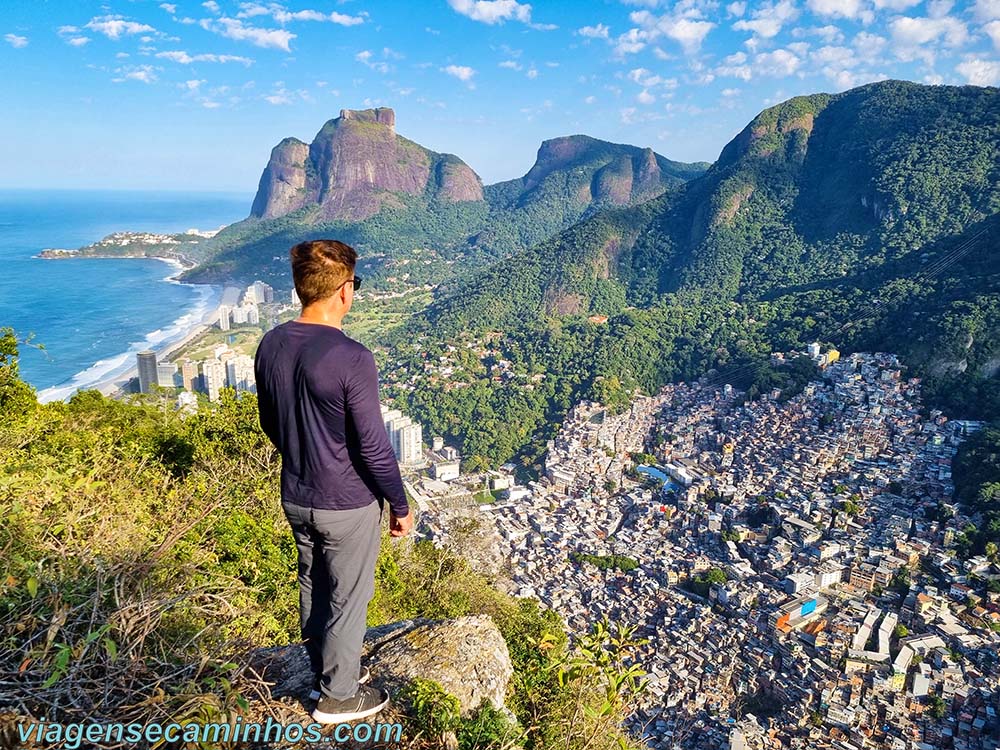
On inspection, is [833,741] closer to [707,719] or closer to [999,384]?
[707,719]

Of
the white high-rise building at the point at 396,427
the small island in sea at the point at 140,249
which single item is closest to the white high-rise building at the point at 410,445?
the white high-rise building at the point at 396,427

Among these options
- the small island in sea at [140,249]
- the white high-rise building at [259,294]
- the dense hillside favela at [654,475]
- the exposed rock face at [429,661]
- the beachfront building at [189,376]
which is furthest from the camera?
the small island in sea at [140,249]

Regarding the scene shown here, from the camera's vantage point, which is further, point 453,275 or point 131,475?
point 453,275

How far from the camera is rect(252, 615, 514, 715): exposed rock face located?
1747 millimetres

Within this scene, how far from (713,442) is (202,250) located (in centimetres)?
5383

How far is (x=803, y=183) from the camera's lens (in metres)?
40.3

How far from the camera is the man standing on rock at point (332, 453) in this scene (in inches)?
55.6

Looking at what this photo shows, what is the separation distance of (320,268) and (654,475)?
51.1 ft

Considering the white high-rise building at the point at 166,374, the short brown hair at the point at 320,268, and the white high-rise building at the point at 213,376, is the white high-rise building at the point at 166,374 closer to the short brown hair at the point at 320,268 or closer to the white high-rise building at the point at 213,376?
the white high-rise building at the point at 213,376

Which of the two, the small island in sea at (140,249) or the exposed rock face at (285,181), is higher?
the exposed rock face at (285,181)

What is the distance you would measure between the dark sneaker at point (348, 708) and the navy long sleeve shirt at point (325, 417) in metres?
0.53

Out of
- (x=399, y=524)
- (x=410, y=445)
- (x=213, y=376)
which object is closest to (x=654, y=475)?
(x=410, y=445)

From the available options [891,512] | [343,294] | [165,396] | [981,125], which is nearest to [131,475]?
[343,294]

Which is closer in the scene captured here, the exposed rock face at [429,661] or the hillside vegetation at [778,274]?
the exposed rock face at [429,661]
